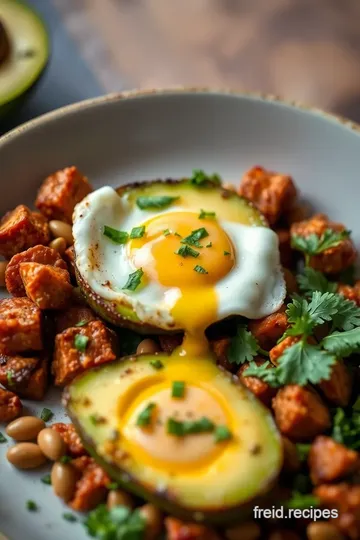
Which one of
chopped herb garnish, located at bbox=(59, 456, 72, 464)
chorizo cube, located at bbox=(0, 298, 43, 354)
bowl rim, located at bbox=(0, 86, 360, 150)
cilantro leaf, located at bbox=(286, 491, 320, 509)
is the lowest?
cilantro leaf, located at bbox=(286, 491, 320, 509)

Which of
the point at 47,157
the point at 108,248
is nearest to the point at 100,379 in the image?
the point at 108,248

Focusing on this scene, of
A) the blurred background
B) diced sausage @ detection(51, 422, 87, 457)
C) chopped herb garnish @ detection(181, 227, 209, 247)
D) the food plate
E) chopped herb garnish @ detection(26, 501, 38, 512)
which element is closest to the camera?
chopped herb garnish @ detection(26, 501, 38, 512)

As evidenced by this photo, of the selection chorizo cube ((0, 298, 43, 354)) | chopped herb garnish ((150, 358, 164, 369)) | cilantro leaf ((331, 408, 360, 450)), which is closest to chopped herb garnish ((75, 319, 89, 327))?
chorizo cube ((0, 298, 43, 354))

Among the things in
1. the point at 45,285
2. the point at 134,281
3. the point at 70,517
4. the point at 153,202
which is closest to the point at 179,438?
the point at 70,517

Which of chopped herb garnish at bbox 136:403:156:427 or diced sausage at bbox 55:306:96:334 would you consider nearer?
chopped herb garnish at bbox 136:403:156:427

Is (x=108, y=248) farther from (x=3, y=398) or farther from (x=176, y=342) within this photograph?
(x=3, y=398)

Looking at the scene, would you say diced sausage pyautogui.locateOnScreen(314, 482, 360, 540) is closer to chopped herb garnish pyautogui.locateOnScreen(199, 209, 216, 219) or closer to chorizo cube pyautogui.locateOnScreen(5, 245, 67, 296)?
chopped herb garnish pyautogui.locateOnScreen(199, 209, 216, 219)
